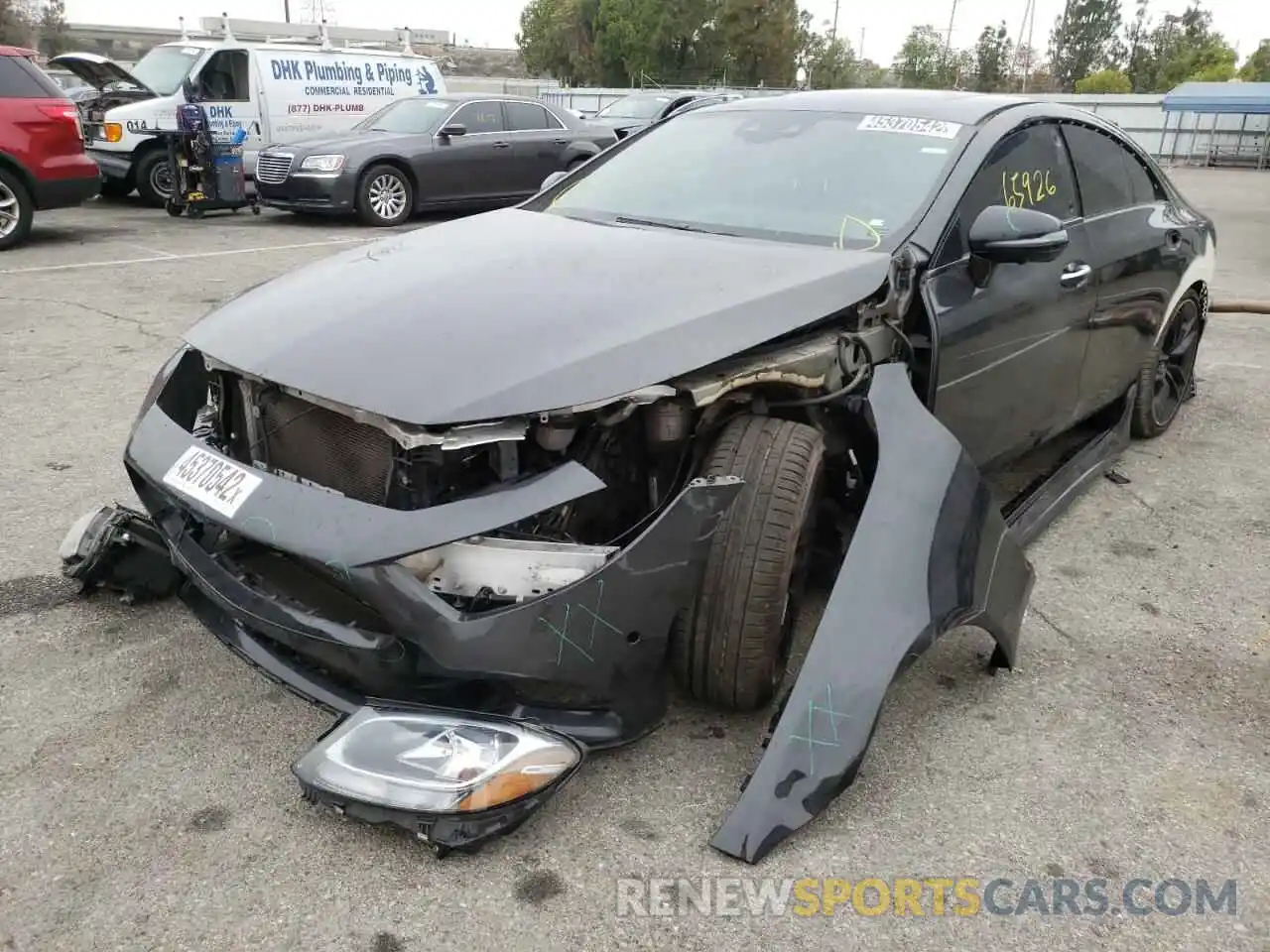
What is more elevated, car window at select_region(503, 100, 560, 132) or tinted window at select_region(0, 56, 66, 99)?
tinted window at select_region(0, 56, 66, 99)

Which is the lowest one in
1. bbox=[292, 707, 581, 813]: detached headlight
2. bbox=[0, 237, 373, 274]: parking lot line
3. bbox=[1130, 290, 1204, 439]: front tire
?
bbox=[0, 237, 373, 274]: parking lot line

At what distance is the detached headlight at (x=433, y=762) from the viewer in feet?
6.99

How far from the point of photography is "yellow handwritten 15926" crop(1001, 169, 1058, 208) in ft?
11.4

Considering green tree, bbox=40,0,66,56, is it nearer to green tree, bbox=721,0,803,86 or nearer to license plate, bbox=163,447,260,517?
green tree, bbox=721,0,803,86

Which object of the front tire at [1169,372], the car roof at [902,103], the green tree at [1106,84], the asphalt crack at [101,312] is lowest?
the asphalt crack at [101,312]

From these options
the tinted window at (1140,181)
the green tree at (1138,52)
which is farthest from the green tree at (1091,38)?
the tinted window at (1140,181)

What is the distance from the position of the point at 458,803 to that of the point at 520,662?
307mm

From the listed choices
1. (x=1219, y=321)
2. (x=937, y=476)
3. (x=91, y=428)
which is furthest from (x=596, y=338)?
(x=1219, y=321)

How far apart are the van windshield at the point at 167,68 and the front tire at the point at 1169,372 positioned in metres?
11.4

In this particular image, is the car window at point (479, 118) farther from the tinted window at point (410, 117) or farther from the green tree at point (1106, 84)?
the green tree at point (1106, 84)

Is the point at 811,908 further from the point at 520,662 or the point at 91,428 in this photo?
the point at 91,428

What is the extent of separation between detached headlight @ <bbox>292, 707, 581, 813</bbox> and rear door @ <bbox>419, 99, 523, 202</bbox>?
1060 centimetres

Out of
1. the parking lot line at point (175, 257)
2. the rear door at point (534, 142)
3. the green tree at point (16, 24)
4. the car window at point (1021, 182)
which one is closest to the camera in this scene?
the car window at point (1021, 182)

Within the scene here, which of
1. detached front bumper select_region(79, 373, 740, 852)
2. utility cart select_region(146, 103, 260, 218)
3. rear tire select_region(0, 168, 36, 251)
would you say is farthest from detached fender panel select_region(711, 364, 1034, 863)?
utility cart select_region(146, 103, 260, 218)
